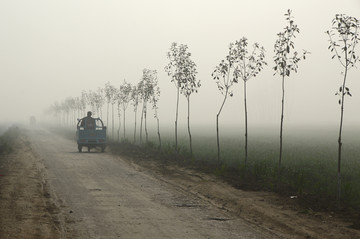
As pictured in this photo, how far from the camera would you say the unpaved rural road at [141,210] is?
961cm

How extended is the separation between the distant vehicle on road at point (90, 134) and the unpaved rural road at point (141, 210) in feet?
46.8

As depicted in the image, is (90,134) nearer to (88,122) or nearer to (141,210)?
(88,122)

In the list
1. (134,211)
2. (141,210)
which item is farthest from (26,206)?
(141,210)

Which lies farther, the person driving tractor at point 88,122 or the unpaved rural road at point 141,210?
the person driving tractor at point 88,122

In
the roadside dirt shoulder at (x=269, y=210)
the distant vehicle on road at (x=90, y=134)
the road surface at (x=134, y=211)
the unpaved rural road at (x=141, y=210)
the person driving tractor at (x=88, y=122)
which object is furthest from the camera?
the person driving tractor at (x=88, y=122)

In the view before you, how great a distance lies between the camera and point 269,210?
12305 mm

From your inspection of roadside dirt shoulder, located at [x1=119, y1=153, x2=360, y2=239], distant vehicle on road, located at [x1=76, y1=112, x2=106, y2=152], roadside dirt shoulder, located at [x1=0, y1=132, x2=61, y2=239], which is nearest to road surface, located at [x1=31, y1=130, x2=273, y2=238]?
roadside dirt shoulder, located at [x1=0, y1=132, x2=61, y2=239]

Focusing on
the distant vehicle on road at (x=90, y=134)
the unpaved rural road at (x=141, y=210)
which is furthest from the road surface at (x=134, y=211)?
the distant vehicle on road at (x=90, y=134)

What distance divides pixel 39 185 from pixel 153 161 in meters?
11.0

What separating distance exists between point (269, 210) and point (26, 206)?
23.7 feet

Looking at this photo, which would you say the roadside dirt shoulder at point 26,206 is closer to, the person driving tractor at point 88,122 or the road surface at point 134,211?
the road surface at point 134,211

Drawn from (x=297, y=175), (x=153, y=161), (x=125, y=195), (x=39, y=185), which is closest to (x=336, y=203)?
(x=297, y=175)

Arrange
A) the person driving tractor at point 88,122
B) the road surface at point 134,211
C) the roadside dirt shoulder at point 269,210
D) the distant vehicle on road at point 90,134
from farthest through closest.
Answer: the person driving tractor at point 88,122 < the distant vehicle on road at point 90,134 < the roadside dirt shoulder at point 269,210 < the road surface at point 134,211

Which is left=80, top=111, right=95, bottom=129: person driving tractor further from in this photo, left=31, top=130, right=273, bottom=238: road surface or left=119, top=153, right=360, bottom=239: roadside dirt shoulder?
left=119, top=153, right=360, bottom=239: roadside dirt shoulder
